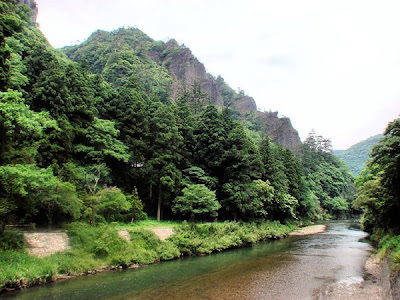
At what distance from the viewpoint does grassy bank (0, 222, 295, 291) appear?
13.2 metres

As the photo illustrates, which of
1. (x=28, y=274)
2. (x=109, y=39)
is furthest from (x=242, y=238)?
(x=109, y=39)

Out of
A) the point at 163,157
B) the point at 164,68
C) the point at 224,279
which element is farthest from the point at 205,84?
the point at 224,279

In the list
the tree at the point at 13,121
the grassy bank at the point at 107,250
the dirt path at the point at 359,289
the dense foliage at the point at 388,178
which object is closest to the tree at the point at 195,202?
the grassy bank at the point at 107,250

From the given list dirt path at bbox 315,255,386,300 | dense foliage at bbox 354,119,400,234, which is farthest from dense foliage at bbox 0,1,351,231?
dirt path at bbox 315,255,386,300

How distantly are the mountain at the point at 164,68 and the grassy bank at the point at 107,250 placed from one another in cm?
5199

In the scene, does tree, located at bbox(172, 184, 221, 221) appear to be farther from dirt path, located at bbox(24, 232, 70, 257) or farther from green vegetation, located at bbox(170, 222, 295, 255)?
dirt path, located at bbox(24, 232, 70, 257)

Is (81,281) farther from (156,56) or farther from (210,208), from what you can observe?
(156,56)

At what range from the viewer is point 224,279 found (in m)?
15.2

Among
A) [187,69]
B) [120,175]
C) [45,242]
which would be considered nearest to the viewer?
[45,242]

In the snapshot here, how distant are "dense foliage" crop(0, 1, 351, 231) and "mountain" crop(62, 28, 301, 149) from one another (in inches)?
1576

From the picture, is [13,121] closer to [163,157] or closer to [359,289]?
[359,289]

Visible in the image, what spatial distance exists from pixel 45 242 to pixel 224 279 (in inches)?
393

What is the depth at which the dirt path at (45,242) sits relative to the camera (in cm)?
1523

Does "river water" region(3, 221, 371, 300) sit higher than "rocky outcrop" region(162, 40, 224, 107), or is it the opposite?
"rocky outcrop" region(162, 40, 224, 107)
